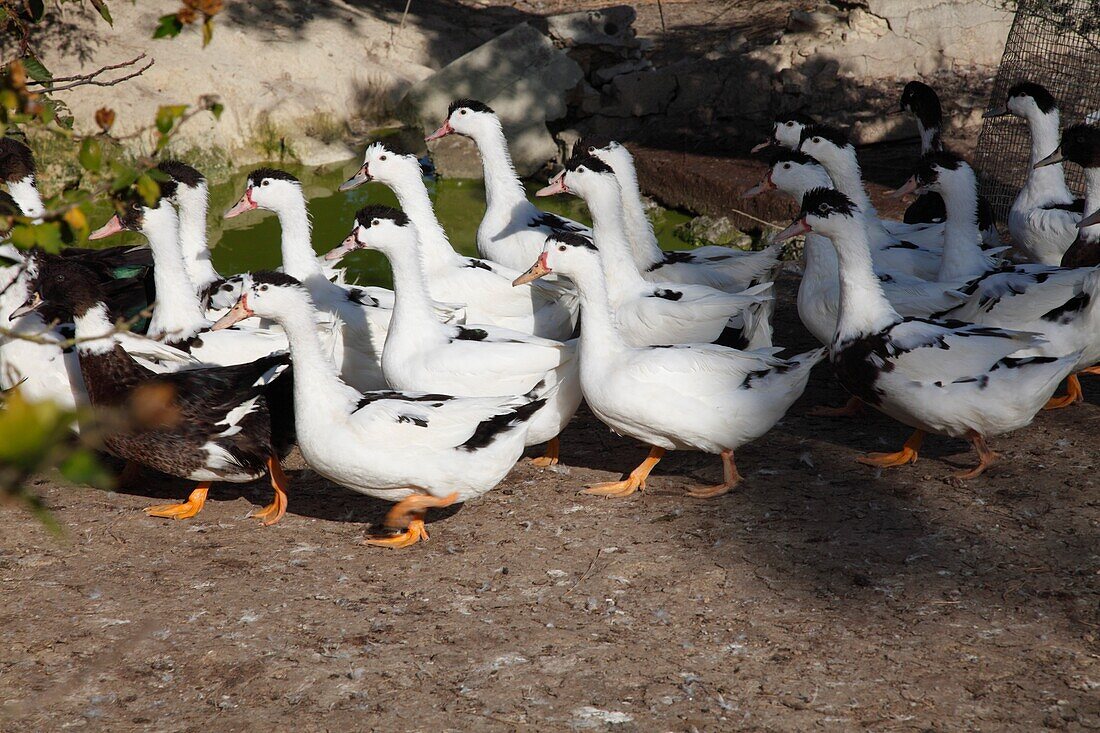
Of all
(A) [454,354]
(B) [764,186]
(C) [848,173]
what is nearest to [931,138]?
(C) [848,173]

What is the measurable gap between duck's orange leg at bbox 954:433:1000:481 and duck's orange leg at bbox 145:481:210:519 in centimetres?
350

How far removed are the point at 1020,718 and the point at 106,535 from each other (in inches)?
144

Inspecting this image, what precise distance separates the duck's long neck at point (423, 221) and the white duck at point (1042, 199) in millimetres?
3819

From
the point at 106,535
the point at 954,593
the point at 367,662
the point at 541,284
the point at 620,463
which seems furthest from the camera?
the point at 541,284

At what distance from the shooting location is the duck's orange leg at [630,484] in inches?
189

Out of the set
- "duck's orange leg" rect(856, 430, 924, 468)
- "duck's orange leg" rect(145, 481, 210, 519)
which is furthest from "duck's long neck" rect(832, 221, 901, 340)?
"duck's orange leg" rect(145, 481, 210, 519)

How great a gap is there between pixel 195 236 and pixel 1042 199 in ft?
17.9

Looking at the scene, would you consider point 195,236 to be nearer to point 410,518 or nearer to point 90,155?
point 410,518

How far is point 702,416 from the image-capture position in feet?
15.0

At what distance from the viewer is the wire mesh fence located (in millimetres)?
8430

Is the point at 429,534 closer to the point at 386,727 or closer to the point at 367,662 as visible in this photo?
the point at 367,662

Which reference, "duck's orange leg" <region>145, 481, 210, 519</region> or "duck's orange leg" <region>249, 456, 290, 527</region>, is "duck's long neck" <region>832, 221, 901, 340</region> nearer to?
"duck's orange leg" <region>249, 456, 290, 527</region>

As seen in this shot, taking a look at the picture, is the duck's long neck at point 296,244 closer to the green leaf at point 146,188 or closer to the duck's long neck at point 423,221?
the duck's long neck at point 423,221

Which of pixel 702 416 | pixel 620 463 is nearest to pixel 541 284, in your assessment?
pixel 620 463
